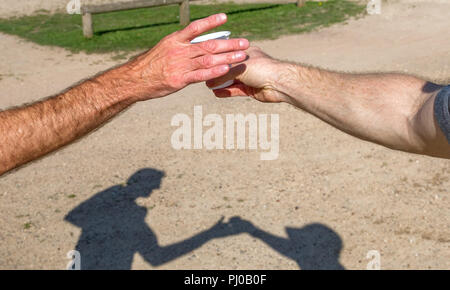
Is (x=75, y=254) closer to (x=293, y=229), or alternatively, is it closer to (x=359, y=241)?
(x=293, y=229)

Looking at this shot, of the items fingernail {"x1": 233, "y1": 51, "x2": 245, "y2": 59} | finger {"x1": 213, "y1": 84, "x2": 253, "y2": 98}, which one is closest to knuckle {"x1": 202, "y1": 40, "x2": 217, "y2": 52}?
fingernail {"x1": 233, "y1": 51, "x2": 245, "y2": 59}

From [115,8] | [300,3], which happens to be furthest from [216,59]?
[300,3]

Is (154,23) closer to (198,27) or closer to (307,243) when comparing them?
(307,243)

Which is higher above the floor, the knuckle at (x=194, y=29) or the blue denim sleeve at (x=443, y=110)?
the knuckle at (x=194, y=29)

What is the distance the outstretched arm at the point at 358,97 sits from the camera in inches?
99.6

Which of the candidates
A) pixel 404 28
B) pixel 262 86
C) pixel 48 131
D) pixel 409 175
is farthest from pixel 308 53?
pixel 48 131

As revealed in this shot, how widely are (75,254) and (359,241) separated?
2739mm

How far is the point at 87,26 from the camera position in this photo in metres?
12.5

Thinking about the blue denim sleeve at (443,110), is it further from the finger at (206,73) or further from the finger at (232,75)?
the finger at (232,75)

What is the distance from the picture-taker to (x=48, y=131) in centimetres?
255
